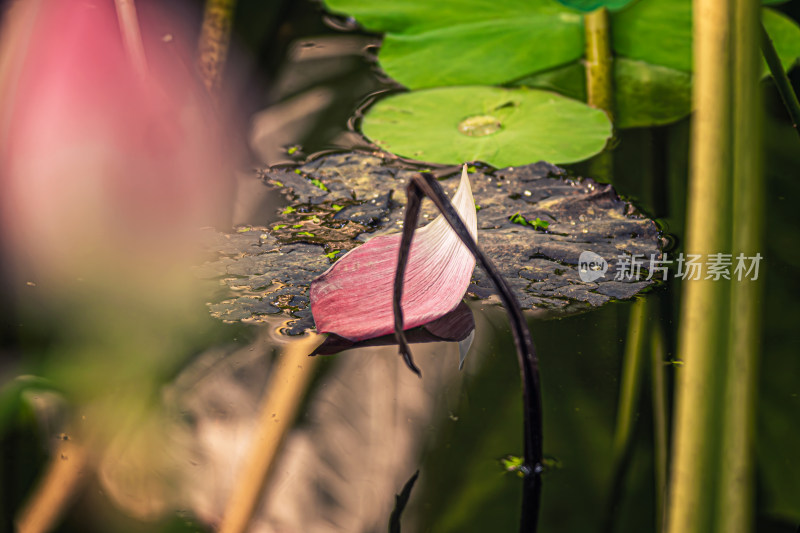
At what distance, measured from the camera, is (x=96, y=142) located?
97 centimetres

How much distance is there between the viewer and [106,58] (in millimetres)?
1124

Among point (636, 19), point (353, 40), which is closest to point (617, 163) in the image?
point (636, 19)

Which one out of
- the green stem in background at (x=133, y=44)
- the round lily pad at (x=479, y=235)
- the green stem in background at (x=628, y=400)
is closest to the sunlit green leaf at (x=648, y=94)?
the round lily pad at (x=479, y=235)

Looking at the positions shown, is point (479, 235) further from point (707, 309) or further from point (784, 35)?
point (784, 35)

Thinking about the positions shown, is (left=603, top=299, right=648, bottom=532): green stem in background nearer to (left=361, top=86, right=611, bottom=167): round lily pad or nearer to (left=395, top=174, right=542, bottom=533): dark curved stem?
(left=395, top=174, right=542, bottom=533): dark curved stem

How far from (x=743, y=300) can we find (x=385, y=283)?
13.7 inches

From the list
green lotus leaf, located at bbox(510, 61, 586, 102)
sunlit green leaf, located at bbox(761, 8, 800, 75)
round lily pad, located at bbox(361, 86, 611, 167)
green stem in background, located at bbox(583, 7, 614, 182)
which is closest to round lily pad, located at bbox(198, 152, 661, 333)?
round lily pad, located at bbox(361, 86, 611, 167)

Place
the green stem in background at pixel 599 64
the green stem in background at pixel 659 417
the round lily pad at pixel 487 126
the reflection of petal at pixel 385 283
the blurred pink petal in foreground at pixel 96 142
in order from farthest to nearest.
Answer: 1. the green stem in background at pixel 599 64
2. the round lily pad at pixel 487 126
3. the blurred pink petal in foreground at pixel 96 142
4. the reflection of petal at pixel 385 283
5. the green stem in background at pixel 659 417

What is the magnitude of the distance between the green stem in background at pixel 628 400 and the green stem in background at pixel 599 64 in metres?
0.33

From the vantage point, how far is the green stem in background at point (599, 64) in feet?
3.46

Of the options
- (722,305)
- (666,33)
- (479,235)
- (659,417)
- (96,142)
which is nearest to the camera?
(722,305)

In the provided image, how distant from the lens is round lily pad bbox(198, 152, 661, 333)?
2.31 ft

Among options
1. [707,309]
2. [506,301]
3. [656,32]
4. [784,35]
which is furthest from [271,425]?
[784,35]

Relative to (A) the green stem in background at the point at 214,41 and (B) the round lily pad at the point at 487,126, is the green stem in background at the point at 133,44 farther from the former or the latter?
(B) the round lily pad at the point at 487,126
